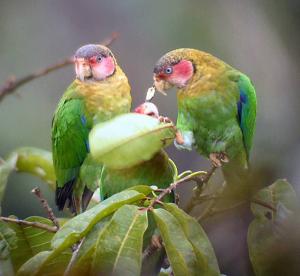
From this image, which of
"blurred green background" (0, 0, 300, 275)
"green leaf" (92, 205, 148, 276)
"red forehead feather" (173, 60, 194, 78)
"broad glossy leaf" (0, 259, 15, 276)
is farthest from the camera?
"blurred green background" (0, 0, 300, 275)

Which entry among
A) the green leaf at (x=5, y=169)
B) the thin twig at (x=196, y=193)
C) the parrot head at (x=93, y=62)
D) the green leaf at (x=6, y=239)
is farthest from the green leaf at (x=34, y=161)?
the thin twig at (x=196, y=193)

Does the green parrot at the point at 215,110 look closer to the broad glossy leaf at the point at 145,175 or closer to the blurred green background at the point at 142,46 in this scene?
the broad glossy leaf at the point at 145,175

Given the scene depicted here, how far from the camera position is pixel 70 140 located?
50.8 inches

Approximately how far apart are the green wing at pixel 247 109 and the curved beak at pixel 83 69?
0.76 ft

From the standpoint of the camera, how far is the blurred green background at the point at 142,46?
207 centimetres

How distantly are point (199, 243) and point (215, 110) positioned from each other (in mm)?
359

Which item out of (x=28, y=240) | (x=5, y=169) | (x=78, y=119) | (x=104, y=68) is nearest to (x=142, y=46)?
(x=78, y=119)

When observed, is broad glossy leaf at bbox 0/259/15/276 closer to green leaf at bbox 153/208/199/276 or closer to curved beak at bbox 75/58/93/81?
green leaf at bbox 153/208/199/276

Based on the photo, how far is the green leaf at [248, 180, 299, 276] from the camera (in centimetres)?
91

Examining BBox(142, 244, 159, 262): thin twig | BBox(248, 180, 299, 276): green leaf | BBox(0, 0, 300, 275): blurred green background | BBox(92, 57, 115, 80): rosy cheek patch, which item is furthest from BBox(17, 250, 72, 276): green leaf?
BBox(0, 0, 300, 275): blurred green background

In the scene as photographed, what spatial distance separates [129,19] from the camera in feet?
8.16

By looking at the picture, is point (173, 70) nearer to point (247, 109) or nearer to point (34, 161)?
point (247, 109)

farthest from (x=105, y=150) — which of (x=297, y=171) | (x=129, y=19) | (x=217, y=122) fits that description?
(x=129, y=19)

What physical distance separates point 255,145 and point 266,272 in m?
0.77
